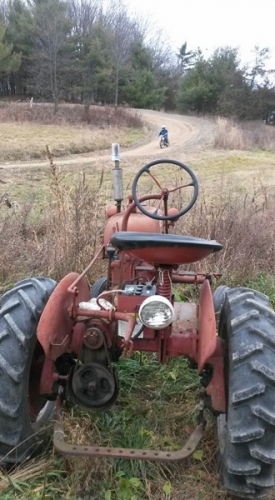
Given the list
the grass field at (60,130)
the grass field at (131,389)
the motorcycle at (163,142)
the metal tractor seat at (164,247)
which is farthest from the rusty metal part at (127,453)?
the motorcycle at (163,142)

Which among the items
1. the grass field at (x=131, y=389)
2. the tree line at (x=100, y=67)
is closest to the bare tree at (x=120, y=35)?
the tree line at (x=100, y=67)

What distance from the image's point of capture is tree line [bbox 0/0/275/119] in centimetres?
3069

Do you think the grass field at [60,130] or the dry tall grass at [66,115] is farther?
the dry tall grass at [66,115]

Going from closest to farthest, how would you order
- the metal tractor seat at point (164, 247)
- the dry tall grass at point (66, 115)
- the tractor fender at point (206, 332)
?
the metal tractor seat at point (164, 247) → the tractor fender at point (206, 332) → the dry tall grass at point (66, 115)

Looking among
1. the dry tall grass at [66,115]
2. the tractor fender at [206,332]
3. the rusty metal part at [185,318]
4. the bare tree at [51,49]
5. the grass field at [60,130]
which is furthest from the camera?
the bare tree at [51,49]

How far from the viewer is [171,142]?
920 inches

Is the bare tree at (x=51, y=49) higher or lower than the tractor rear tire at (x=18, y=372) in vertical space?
higher

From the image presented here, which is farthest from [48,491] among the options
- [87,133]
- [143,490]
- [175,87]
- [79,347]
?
[175,87]

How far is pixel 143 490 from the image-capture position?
229cm

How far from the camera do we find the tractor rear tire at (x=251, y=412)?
2023mm

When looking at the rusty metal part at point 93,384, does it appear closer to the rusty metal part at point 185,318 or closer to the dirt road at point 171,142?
the rusty metal part at point 185,318

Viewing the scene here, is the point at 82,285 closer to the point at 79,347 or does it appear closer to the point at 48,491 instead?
the point at 79,347

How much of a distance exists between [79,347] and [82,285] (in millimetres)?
366

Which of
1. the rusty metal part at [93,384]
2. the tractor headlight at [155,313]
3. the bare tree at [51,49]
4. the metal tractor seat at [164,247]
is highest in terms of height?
the bare tree at [51,49]
